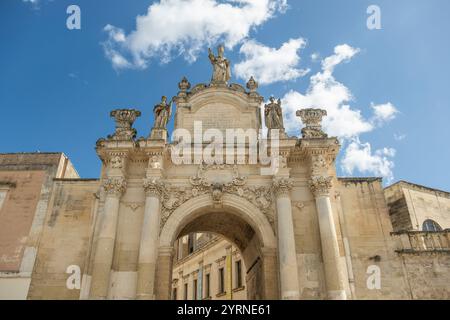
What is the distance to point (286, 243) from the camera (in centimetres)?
1179

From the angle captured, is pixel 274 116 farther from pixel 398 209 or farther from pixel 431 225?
pixel 431 225

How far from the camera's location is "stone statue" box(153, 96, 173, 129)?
14.2 m

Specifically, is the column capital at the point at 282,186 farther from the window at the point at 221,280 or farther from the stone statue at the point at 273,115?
the window at the point at 221,280

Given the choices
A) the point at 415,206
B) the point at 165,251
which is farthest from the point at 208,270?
the point at 165,251

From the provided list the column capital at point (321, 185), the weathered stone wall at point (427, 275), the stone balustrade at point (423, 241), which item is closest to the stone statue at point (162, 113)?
the column capital at point (321, 185)

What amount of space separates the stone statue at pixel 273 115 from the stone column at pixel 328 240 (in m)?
2.54

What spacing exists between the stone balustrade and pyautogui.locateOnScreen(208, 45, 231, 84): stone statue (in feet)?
28.6

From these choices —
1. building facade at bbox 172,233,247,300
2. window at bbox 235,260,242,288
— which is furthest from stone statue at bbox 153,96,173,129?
window at bbox 235,260,242,288

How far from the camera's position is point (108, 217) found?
12289mm

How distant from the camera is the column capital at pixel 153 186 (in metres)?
12.7
